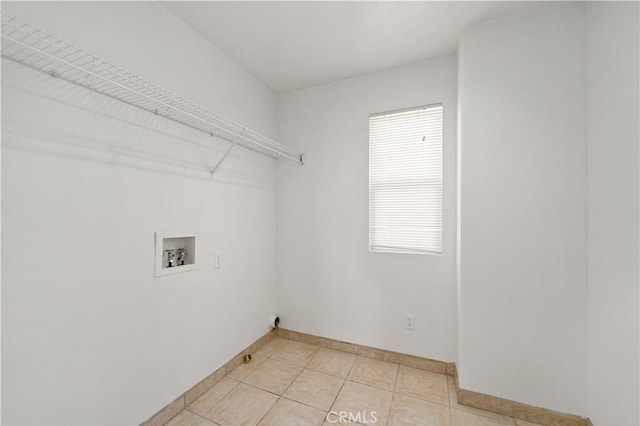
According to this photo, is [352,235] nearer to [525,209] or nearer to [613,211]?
[525,209]

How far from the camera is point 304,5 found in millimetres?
1536

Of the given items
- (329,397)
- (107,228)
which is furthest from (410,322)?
(107,228)

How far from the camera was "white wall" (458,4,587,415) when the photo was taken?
59.2 inches

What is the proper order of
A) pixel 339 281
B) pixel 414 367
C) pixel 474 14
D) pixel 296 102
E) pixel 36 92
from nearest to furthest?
pixel 36 92 < pixel 474 14 < pixel 414 367 < pixel 339 281 < pixel 296 102

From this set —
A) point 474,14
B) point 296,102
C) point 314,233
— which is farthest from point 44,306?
point 474,14

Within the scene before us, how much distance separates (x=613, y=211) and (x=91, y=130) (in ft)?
8.23

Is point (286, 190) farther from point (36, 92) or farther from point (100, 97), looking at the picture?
point (36, 92)

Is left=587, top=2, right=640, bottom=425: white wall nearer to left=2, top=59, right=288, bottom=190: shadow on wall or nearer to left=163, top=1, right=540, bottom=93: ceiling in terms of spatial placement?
left=163, top=1, right=540, bottom=93: ceiling

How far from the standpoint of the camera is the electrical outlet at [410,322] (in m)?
2.12

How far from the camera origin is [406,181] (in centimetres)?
219

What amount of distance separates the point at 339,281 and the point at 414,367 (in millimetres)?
894

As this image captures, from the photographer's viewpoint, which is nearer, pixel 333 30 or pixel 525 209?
pixel 525 209

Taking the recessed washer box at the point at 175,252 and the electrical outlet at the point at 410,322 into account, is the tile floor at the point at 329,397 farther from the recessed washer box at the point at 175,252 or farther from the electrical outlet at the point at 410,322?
the recessed washer box at the point at 175,252

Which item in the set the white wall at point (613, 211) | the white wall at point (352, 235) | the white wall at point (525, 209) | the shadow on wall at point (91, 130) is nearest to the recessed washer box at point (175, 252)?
the shadow on wall at point (91, 130)
